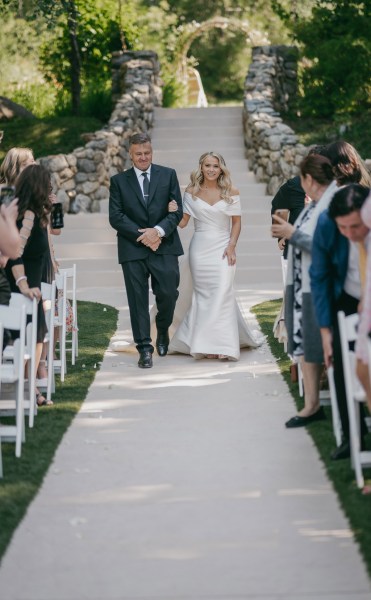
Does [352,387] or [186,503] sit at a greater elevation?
[352,387]

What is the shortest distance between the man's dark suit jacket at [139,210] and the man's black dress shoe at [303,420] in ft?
9.62

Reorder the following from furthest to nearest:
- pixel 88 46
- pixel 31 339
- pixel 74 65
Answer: pixel 88 46 → pixel 74 65 → pixel 31 339

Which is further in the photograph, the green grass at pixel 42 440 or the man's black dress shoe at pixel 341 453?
the man's black dress shoe at pixel 341 453

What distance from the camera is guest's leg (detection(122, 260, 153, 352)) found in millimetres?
9914

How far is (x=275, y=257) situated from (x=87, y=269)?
2798 mm

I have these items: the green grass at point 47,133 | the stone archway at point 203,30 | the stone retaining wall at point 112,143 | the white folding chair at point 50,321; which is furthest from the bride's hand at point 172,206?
the stone archway at point 203,30

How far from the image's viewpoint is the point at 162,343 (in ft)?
34.4

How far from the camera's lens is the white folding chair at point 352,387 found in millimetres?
5984

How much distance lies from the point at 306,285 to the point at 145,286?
3.04 meters

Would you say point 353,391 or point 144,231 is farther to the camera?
point 144,231

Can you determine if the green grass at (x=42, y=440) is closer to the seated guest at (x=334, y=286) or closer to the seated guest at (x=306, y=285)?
the seated guest at (x=306, y=285)

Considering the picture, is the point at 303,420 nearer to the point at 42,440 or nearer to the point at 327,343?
the point at 327,343

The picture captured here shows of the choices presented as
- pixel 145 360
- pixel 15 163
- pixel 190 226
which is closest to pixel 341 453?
pixel 15 163

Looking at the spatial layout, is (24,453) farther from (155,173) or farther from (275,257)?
(275,257)
